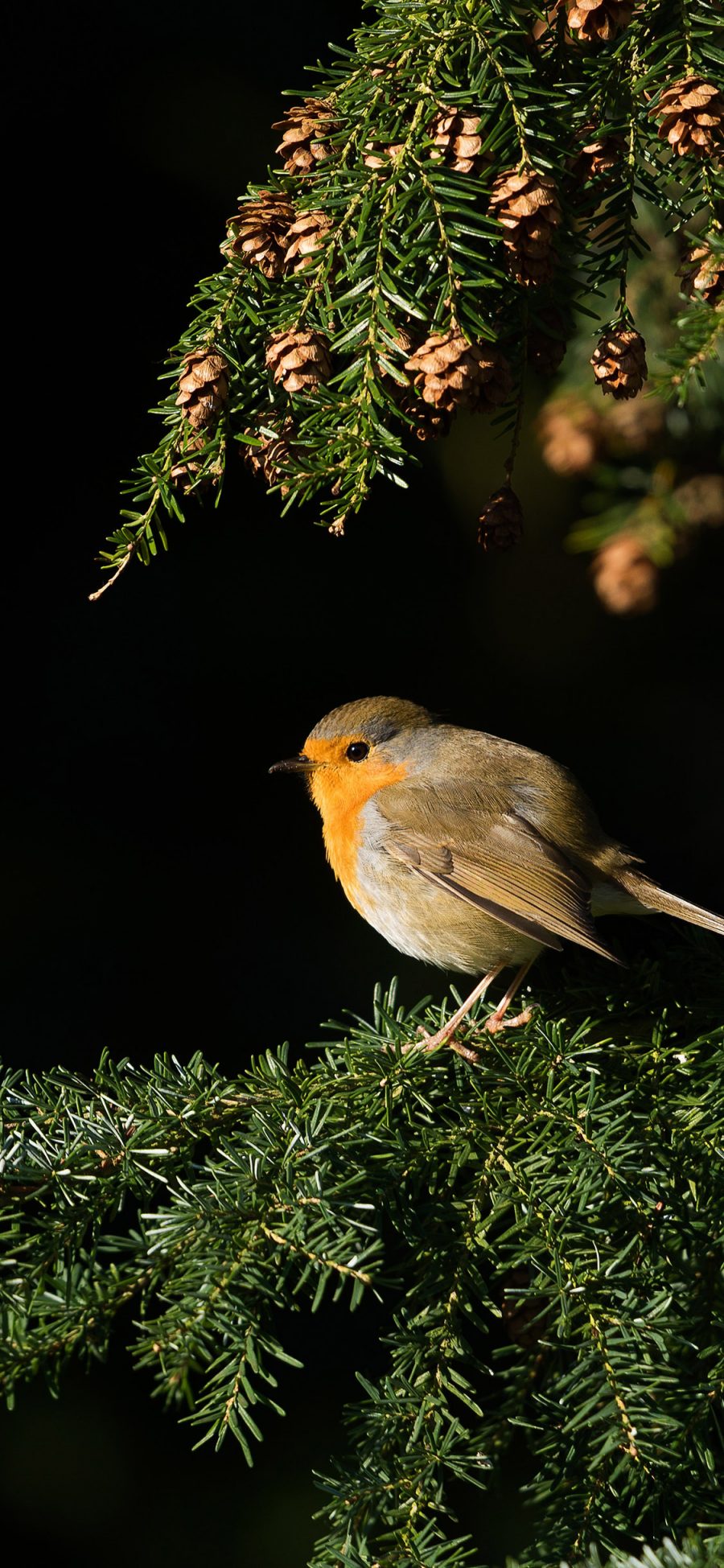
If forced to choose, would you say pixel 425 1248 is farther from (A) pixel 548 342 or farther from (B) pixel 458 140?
(B) pixel 458 140

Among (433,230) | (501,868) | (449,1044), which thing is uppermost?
(433,230)

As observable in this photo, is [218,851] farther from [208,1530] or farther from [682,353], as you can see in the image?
[682,353]

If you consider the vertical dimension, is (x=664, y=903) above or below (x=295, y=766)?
below

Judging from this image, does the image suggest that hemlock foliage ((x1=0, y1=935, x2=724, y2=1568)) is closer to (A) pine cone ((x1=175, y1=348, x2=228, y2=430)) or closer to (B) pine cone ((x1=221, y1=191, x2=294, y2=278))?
(A) pine cone ((x1=175, y1=348, x2=228, y2=430))

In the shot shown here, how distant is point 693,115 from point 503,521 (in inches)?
22.8

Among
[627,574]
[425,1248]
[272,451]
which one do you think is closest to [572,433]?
[627,574]

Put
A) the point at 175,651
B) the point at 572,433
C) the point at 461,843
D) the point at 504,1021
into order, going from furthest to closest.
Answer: the point at 175,651 < the point at 572,433 < the point at 461,843 < the point at 504,1021

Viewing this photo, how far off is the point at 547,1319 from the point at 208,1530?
139cm

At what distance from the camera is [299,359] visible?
1562 mm

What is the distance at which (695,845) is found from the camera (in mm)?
3650

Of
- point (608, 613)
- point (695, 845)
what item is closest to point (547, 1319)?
point (695, 845)

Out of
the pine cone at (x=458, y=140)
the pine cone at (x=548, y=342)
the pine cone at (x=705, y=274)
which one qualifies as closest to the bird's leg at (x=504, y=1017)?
the pine cone at (x=548, y=342)

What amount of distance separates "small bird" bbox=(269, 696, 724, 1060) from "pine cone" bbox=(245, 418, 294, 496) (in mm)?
987

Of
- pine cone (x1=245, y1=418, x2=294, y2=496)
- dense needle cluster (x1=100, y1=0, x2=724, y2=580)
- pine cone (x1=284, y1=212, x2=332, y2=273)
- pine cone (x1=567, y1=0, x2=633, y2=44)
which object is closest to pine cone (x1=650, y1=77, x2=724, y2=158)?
Result: dense needle cluster (x1=100, y1=0, x2=724, y2=580)
